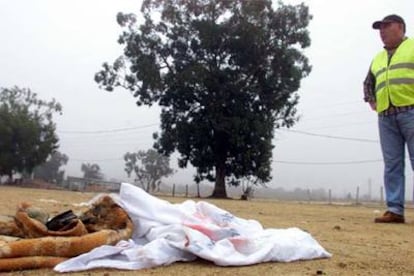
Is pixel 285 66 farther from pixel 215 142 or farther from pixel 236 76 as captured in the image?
pixel 215 142

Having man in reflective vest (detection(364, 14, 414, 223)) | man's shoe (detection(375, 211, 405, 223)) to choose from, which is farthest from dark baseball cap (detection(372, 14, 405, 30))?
man's shoe (detection(375, 211, 405, 223))

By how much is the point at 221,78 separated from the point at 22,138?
21142 millimetres

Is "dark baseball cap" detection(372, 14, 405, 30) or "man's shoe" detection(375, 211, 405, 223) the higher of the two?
"dark baseball cap" detection(372, 14, 405, 30)

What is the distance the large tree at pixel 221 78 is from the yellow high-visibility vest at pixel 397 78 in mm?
15782

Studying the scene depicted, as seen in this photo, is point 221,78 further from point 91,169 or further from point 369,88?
point 91,169

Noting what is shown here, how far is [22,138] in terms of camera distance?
3716 cm

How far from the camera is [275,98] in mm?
22391

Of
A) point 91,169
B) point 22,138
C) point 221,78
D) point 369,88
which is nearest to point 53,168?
point 91,169

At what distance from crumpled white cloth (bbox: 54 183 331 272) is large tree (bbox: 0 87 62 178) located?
36.1m

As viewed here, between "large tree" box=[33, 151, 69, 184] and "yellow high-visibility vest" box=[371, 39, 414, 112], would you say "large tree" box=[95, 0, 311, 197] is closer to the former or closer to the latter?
"yellow high-visibility vest" box=[371, 39, 414, 112]

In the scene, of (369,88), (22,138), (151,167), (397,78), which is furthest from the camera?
(151,167)

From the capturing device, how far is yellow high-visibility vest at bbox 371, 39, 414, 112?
4844mm

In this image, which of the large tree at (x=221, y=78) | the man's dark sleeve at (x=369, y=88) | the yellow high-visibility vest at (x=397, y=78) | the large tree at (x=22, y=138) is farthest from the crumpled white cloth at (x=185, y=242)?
the large tree at (x=22, y=138)

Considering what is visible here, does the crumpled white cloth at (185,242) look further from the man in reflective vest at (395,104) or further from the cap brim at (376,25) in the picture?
the cap brim at (376,25)
